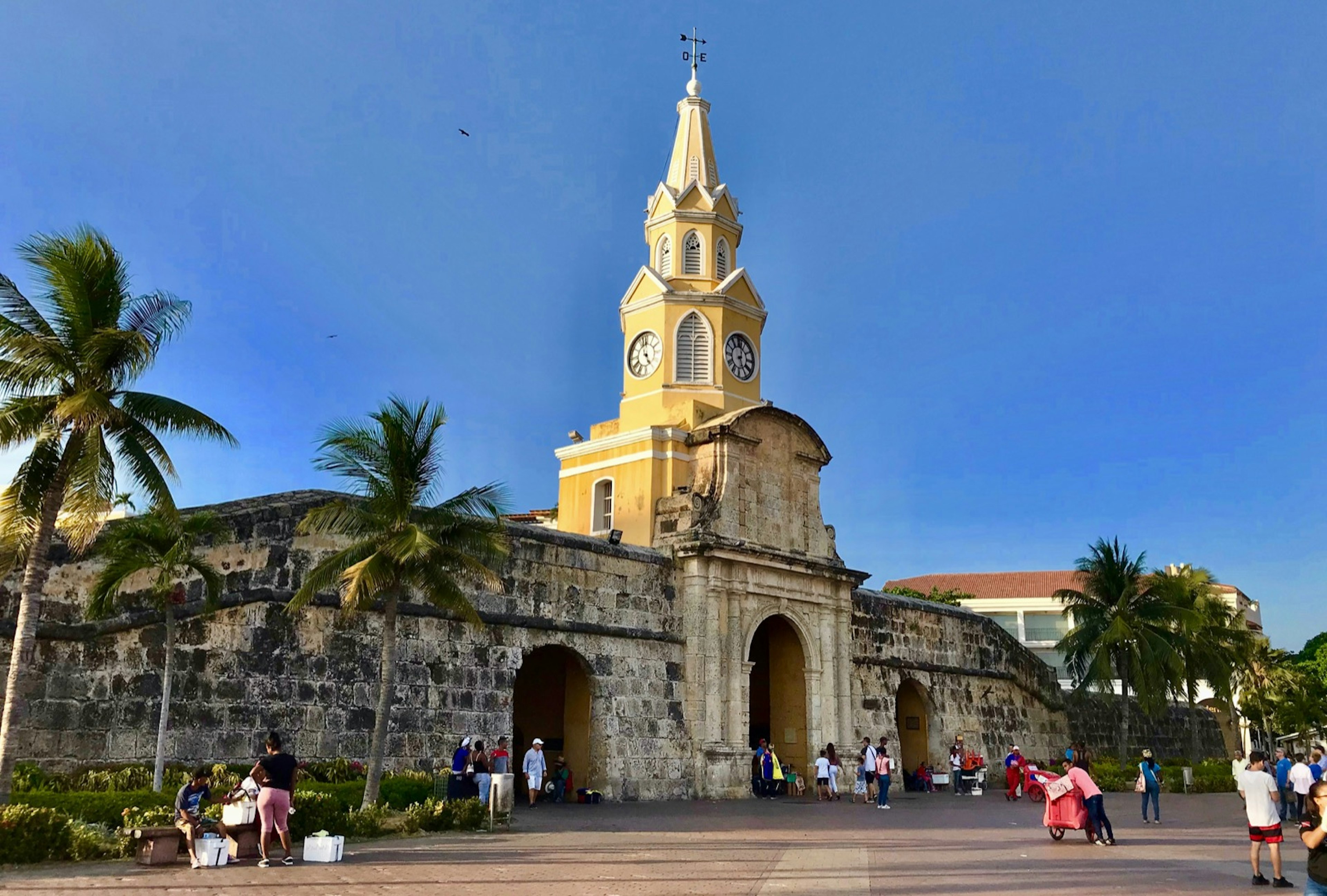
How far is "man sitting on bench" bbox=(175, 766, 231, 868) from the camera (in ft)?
37.8

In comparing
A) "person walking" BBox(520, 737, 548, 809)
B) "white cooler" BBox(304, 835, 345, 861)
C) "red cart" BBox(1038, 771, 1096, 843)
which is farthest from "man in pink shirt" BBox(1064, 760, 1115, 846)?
"person walking" BBox(520, 737, 548, 809)

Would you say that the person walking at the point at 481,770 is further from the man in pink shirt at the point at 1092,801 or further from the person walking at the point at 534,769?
the man in pink shirt at the point at 1092,801

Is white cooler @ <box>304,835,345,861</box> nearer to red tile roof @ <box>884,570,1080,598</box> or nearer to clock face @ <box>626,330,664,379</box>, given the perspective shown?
clock face @ <box>626,330,664,379</box>

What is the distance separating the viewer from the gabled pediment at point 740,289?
2988 cm

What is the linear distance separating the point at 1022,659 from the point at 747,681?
13485 mm

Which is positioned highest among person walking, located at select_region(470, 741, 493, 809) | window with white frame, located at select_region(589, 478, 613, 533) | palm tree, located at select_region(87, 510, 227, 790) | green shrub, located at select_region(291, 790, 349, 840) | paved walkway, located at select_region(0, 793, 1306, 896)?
window with white frame, located at select_region(589, 478, 613, 533)

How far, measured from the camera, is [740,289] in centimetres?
3056

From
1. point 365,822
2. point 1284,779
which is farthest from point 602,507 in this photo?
point 1284,779

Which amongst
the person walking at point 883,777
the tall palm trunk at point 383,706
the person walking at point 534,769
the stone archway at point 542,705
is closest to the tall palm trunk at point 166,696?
the tall palm trunk at point 383,706

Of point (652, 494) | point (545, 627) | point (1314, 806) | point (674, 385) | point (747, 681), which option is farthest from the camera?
point (674, 385)

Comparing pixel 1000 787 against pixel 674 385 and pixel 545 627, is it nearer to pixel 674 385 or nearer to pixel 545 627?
pixel 674 385

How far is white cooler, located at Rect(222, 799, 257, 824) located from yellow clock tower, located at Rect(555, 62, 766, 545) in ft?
50.2

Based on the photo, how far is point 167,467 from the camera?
13.9 m

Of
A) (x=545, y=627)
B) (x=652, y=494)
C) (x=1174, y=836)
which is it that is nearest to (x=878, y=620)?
(x=652, y=494)
